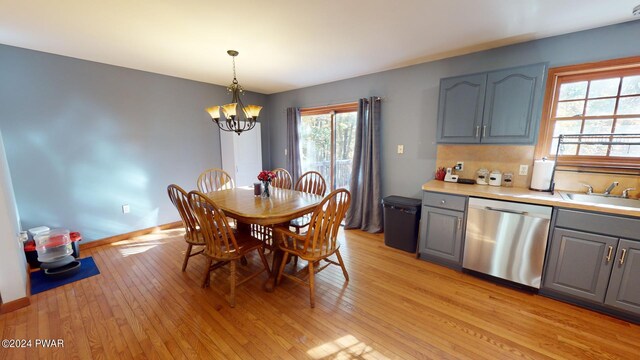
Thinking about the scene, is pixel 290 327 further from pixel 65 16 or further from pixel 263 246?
pixel 65 16

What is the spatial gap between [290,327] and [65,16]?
9.92ft

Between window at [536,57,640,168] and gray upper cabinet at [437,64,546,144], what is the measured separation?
390 mm

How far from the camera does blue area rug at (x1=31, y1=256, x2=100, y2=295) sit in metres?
2.23

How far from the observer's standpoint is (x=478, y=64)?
2.63 meters

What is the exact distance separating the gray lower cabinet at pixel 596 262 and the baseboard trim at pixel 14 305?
4.40m

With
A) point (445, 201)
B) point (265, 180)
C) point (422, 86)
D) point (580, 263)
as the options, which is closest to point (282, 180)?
point (265, 180)

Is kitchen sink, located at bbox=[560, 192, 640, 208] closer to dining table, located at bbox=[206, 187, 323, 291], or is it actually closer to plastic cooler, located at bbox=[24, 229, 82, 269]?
dining table, located at bbox=[206, 187, 323, 291]

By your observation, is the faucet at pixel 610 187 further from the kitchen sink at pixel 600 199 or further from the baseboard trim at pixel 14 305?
the baseboard trim at pixel 14 305

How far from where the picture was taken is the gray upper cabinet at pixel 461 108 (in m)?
2.42

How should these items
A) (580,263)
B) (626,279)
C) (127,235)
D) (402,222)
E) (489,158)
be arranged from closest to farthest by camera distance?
(626,279) < (580,263) < (489,158) < (402,222) < (127,235)

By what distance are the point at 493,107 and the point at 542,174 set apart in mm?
794

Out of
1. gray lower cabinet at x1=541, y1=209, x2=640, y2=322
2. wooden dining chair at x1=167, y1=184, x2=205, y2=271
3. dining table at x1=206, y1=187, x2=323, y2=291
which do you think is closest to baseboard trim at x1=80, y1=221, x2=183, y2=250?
dining table at x1=206, y1=187, x2=323, y2=291

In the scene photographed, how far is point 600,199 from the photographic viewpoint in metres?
2.12

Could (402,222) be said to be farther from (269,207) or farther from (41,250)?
(41,250)
